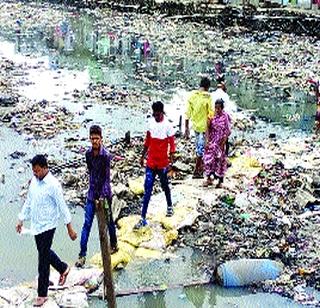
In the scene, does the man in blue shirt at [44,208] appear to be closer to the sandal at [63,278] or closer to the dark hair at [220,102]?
the sandal at [63,278]

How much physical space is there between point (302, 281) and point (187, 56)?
17253 mm

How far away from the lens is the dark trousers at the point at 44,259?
5758 millimetres

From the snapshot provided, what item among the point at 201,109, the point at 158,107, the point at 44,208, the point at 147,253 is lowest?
the point at 147,253

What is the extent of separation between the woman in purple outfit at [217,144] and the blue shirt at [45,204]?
341cm

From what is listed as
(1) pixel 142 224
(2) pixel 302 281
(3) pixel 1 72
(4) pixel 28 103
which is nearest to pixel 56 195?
(1) pixel 142 224

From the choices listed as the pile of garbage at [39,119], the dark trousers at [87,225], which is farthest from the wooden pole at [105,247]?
the pile of garbage at [39,119]

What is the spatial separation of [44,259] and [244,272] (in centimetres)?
205

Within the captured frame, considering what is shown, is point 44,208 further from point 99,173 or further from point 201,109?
point 201,109

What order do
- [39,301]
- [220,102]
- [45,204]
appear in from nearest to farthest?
[45,204] < [39,301] < [220,102]

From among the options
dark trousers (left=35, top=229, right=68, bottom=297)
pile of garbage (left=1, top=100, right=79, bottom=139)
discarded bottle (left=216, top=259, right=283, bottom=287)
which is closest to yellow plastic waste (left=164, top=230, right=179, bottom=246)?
discarded bottle (left=216, top=259, right=283, bottom=287)

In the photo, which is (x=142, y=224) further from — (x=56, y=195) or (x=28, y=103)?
(x=28, y=103)

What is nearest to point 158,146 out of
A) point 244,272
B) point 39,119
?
point 244,272

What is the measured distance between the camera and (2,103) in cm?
1495

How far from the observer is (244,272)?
21.9 ft
